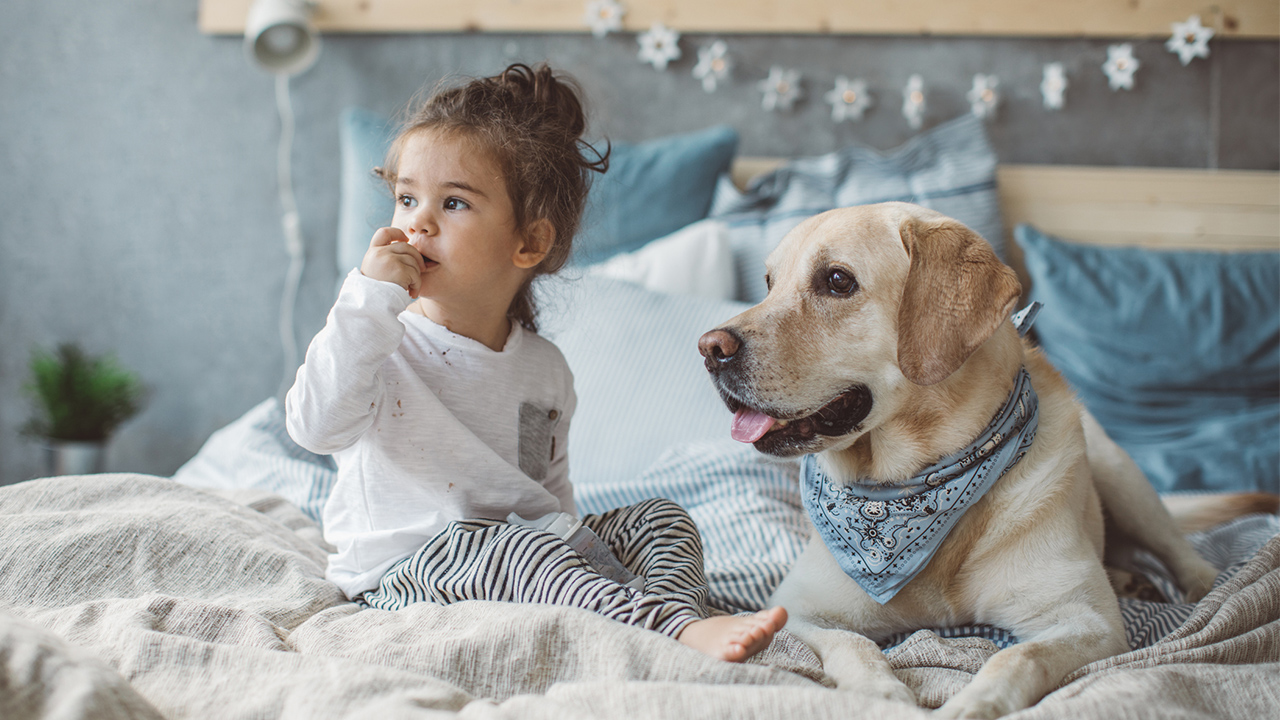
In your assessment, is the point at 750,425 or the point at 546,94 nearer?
the point at 750,425

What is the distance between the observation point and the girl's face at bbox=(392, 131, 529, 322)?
115 centimetres

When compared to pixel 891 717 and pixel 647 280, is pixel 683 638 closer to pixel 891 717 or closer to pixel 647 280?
pixel 891 717

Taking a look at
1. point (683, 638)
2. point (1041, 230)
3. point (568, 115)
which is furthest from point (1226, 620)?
point (1041, 230)

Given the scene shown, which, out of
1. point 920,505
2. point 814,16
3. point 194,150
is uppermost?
point 814,16

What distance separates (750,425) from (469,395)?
0.40 m

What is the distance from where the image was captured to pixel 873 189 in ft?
7.45

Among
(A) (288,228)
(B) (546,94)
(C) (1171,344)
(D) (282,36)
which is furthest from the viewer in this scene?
(A) (288,228)

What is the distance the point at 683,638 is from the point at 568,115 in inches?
32.9

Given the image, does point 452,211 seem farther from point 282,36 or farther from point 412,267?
point 282,36

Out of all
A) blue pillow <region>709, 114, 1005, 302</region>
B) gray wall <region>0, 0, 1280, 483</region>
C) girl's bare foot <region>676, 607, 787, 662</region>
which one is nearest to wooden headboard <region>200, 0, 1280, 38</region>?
gray wall <region>0, 0, 1280, 483</region>

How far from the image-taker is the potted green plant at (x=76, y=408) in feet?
8.43

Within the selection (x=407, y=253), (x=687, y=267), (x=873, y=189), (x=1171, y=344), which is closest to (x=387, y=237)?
(x=407, y=253)

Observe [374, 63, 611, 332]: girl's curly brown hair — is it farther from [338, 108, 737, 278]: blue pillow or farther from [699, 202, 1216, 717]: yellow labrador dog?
[338, 108, 737, 278]: blue pillow

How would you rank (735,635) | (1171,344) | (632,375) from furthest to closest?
(1171,344), (632,375), (735,635)
